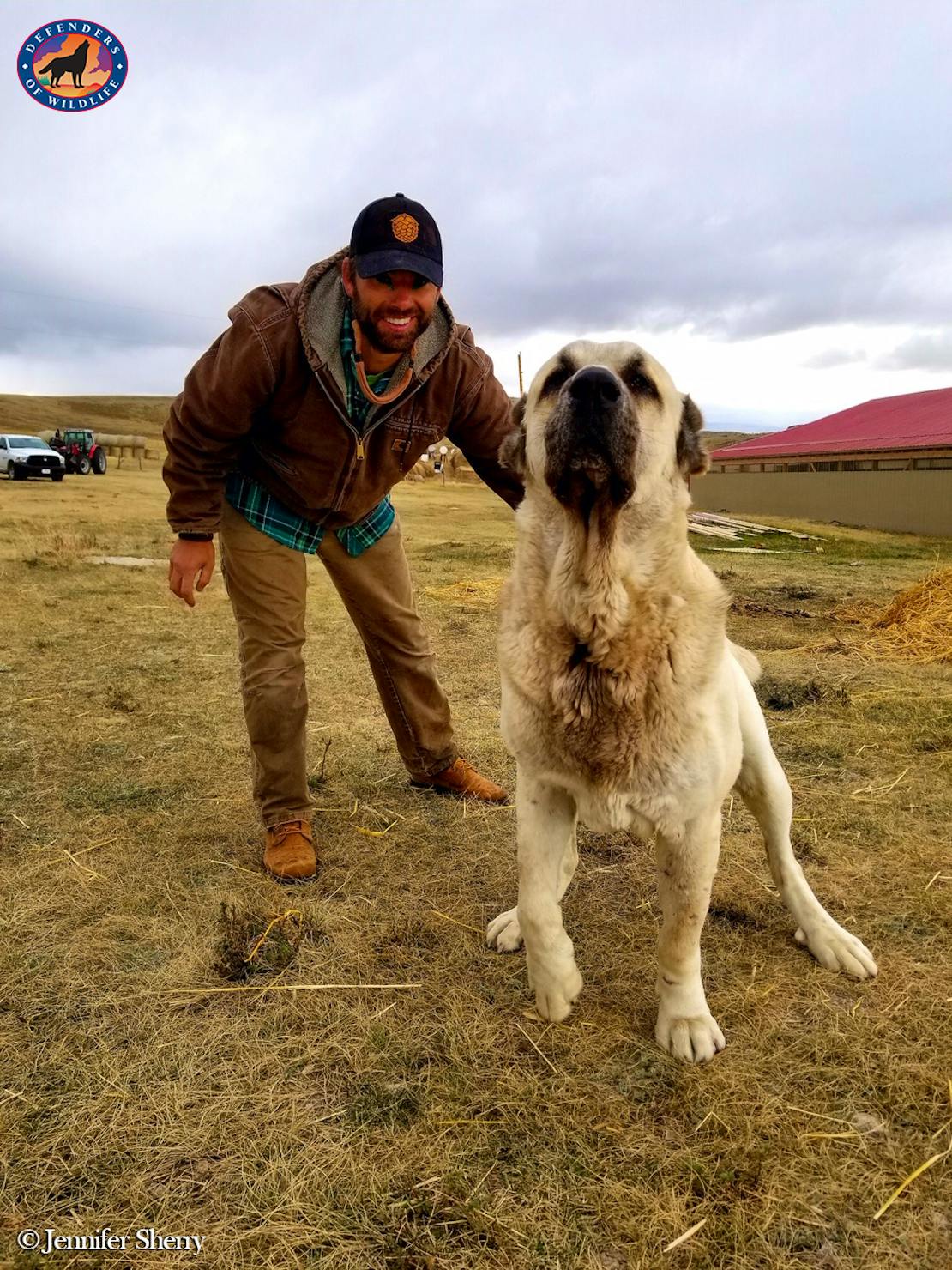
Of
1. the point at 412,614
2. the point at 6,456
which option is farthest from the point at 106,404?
the point at 412,614

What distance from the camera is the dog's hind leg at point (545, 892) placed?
2080mm

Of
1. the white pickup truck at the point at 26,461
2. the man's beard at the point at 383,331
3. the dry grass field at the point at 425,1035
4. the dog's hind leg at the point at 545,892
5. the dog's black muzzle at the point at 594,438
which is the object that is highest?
the white pickup truck at the point at 26,461

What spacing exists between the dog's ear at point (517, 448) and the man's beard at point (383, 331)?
0.55m

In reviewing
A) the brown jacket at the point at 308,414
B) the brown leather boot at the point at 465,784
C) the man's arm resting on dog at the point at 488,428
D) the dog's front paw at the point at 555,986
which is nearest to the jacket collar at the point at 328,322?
the brown jacket at the point at 308,414

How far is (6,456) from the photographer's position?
24797mm

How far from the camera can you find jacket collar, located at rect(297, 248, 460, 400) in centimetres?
271

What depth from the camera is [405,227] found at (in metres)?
2.64

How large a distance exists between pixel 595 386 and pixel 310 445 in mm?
1278

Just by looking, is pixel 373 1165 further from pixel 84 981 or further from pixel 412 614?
pixel 412 614

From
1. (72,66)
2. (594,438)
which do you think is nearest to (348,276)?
(594,438)

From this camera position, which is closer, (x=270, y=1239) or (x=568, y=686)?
(x=270, y=1239)

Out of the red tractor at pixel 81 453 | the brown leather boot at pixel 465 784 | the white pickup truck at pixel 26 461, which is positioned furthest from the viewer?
the red tractor at pixel 81 453

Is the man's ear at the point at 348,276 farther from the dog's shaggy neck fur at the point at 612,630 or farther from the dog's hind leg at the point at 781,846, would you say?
the dog's hind leg at the point at 781,846

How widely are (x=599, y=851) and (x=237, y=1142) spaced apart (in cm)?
178
